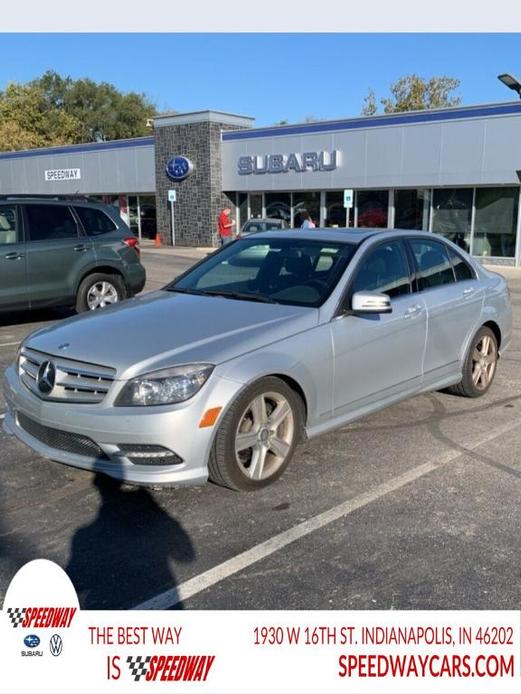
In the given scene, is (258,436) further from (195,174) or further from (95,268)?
(195,174)

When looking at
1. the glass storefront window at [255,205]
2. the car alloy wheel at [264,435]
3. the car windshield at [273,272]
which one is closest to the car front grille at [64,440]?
the car alloy wheel at [264,435]

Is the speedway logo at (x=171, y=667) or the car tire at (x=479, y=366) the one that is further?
the car tire at (x=479, y=366)

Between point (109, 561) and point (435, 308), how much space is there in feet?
10.7

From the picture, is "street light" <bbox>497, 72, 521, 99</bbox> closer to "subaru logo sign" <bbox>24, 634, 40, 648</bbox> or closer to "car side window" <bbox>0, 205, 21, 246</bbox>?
"car side window" <bbox>0, 205, 21, 246</bbox>

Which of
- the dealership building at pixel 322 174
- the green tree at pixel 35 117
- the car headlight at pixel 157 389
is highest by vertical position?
the green tree at pixel 35 117

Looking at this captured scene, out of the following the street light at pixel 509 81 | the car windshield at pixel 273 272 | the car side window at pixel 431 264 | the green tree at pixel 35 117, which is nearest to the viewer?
the car windshield at pixel 273 272

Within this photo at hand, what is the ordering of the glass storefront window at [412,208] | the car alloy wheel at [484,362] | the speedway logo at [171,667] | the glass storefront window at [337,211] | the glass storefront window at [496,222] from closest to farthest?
the speedway logo at [171,667] → the car alloy wheel at [484,362] → the glass storefront window at [496,222] → the glass storefront window at [412,208] → the glass storefront window at [337,211]

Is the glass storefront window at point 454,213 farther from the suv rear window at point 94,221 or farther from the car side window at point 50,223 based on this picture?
the car side window at point 50,223

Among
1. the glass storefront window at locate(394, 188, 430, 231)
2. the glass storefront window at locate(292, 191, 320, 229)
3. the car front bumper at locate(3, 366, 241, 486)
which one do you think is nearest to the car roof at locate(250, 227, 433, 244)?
the car front bumper at locate(3, 366, 241, 486)

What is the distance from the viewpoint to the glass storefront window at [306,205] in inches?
1053

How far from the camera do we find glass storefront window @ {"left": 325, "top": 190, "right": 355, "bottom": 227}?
25516 millimetres

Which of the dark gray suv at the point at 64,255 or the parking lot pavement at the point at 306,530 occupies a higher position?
the dark gray suv at the point at 64,255

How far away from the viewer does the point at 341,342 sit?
14.7ft

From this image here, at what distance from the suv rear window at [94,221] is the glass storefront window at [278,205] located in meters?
18.1
